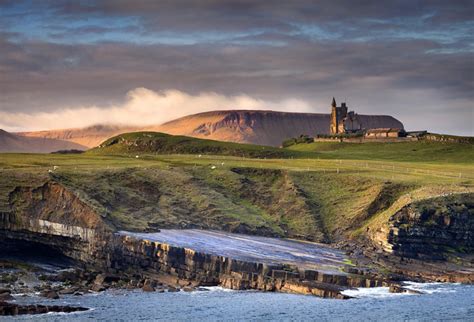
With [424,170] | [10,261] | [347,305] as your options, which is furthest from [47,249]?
[424,170]

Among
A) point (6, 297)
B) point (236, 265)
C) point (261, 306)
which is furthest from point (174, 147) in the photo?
point (261, 306)

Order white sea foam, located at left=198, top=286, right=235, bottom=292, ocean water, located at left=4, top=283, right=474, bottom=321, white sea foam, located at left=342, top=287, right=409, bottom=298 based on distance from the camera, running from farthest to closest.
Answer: white sea foam, located at left=198, top=286, right=235, bottom=292 → white sea foam, located at left=342, top=287, right=409, bottom=298 → ocean water, located at left=4, top=283, right=474, bottom=321

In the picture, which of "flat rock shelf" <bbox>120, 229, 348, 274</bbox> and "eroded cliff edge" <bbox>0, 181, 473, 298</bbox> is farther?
"flat rock shelf" <bbox>120, 229, 348, 274</bbox>

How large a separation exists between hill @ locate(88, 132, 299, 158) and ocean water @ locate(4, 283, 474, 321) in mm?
79429

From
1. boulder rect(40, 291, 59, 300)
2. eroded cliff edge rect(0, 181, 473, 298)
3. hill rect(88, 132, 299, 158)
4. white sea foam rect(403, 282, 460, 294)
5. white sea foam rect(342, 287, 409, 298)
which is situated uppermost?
hill rect(88, 132, 299, 158)

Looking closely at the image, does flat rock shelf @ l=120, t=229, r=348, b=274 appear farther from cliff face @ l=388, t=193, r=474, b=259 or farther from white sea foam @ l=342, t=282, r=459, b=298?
cliff face @ l=388, t=193, r=474, b=259

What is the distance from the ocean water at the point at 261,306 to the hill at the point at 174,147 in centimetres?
7943

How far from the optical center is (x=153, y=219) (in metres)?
107

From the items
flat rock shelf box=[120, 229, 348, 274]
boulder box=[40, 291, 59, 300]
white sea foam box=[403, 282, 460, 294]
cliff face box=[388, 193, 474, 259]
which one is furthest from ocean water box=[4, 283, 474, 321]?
cliff face box=[388, 193, 474, 259]

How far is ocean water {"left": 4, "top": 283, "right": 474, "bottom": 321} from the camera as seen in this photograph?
253ft

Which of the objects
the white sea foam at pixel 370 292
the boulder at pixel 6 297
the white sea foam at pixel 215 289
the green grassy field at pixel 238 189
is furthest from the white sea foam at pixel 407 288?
the boulder at pixel 6 297

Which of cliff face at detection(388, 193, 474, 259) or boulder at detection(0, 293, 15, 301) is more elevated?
cliff face at detection(388, 193, 474, 259)

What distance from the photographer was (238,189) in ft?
404

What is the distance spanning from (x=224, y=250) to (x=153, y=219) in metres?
12.5
